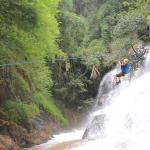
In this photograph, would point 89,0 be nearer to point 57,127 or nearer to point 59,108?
point 59,108

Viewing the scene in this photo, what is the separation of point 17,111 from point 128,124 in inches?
236

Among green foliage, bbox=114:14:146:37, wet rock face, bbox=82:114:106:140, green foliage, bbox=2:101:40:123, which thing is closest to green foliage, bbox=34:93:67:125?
green foliage, bbox=2:101:40:123

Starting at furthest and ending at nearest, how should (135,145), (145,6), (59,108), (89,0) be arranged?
(89,0) → (59,108) → (145,6) → (135,145)

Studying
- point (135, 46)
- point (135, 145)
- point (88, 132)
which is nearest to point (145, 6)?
point (135, 46)

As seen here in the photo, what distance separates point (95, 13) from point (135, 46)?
11088 mm

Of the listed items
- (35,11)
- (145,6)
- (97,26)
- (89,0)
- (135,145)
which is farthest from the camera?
(89,0)

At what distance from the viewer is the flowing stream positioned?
49.8ft

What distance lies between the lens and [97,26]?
3559 centimetres

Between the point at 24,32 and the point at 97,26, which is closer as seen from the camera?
the point at 24,32

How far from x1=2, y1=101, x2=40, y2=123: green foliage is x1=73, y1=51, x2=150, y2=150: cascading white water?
14.2 feet

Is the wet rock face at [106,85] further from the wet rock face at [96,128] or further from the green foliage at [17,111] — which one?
the wet rock face at [96,128]

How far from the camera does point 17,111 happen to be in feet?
68.5

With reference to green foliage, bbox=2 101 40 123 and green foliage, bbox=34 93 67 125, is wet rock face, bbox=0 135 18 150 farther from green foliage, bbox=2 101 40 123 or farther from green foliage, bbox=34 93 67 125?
green foliage, bbox=34 93 67 125

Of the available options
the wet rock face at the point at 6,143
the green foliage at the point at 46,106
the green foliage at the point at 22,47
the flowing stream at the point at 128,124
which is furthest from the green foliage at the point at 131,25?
the wet rock face at the point at 6,143
